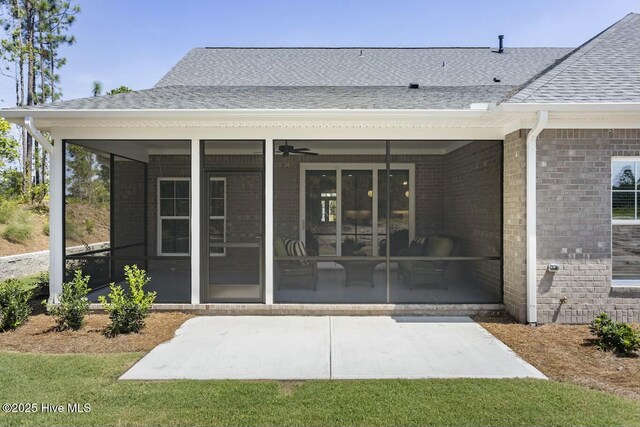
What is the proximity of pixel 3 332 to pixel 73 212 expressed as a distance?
955 cm

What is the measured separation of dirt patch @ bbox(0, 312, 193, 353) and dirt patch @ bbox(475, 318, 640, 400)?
442cm

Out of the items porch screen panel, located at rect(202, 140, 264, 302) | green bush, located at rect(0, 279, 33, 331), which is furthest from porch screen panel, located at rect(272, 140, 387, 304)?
green bush, located at rect(0, 279, 33, 331)

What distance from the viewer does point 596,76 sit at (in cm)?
610

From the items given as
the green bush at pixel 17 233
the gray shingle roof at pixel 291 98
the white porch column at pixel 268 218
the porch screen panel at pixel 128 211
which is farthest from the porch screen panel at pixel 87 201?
the white porch column at pixel 268 218

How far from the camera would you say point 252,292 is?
681cm

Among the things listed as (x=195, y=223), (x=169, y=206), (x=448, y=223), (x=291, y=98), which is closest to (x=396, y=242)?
(x=448, y=223)

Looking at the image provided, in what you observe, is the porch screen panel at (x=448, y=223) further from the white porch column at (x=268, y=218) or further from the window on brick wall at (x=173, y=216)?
the window on brick wall at (x=173, y=216)

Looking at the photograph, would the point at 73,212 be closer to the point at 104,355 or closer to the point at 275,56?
the point at 275,56

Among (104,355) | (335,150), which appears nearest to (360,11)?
(335,150)

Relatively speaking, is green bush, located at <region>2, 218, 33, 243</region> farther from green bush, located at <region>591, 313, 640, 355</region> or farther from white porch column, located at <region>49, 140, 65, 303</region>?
green bush, located at <region>591, 313, 640, 355</region>

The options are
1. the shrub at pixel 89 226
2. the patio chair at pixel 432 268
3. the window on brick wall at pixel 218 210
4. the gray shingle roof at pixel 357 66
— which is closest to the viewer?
the patio chair at pixel 432 268

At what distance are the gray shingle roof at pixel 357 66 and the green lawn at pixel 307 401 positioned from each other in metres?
6.99

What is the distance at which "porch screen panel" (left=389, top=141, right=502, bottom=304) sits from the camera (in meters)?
7.01

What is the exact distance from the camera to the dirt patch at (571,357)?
156 inches
